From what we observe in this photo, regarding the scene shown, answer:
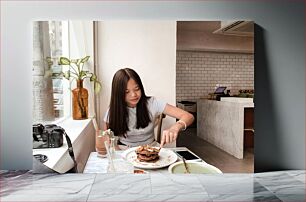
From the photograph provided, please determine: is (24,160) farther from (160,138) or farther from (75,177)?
(160,138)

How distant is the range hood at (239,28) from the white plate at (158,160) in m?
0.67

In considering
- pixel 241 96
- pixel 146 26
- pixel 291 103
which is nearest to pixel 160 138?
pixel 241 96

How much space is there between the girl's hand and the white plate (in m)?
0.05

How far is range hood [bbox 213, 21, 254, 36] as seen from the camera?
1358mm

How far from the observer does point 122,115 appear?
139 cm

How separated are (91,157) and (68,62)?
50cm

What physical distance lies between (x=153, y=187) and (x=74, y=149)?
445 mm

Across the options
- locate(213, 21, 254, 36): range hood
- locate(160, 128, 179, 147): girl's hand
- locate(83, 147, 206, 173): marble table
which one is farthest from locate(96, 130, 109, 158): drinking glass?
locate(213, 21, 254, 36): range hood

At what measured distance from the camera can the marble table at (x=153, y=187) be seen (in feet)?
3.68

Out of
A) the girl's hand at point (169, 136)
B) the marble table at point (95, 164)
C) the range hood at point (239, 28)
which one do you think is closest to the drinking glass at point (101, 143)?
the marble table at point (95, 164)

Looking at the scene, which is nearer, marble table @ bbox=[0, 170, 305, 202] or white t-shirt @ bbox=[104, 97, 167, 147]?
marble table @ bbox=[0, 170, 305, 202]

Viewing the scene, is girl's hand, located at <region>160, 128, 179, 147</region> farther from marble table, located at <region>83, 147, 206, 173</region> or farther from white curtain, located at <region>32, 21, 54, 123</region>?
white curtain, located at <region>32, 21, 54, 123</region>

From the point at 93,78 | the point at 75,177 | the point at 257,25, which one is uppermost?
the point at 257,25

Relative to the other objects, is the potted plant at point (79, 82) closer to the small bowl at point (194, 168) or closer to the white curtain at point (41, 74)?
the white curtain at point (41, 74)
